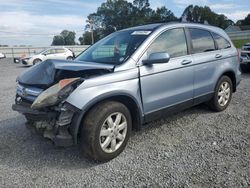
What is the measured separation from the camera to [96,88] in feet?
11.7

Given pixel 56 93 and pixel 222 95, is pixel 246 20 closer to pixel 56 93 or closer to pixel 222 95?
pixel 222 95

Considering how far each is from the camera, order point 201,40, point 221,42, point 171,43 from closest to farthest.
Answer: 1. point 171,43
2. point 201,40
3. point 221,42

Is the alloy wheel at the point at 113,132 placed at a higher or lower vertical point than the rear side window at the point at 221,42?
lower

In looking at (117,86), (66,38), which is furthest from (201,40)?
(66,38)

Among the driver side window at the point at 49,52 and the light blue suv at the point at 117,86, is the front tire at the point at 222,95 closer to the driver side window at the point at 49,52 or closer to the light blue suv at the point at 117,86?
the light blue suv at the point at 117,86

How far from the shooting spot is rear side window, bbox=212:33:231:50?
5.69 m

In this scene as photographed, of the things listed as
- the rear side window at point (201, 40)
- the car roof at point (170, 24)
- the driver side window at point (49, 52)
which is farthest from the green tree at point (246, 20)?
the rear side window at point (201, 40)

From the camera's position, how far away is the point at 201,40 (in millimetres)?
5254

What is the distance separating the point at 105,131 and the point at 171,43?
1.94 m

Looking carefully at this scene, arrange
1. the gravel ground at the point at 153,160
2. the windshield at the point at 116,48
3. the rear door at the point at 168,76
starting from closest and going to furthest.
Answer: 1. the gravel ground at the point at 153,160
2. the rear door at the point at 168,76
3. the windshield at the point at 116,48

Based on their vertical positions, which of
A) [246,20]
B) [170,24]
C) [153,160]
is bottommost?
[153,160]

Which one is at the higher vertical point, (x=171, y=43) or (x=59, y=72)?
(x=171, y=43)

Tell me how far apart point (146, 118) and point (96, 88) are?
1052mm

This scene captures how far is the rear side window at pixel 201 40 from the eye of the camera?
5.05 m
